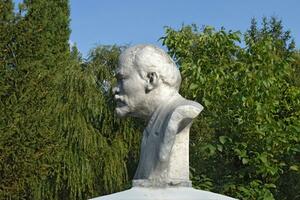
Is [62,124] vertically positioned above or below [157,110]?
above

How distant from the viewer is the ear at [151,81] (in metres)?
3.55

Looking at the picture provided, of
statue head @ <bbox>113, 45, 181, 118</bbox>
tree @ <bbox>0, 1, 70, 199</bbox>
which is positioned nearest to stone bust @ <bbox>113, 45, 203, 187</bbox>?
statue head @ <bbox>113, 45, 181, 118</bbox>

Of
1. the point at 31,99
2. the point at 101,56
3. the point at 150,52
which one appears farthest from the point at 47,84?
the point at 150,52

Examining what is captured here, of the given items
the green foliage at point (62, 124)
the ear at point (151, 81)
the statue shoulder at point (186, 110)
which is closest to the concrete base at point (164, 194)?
the statue shoulder at point (186, 110)

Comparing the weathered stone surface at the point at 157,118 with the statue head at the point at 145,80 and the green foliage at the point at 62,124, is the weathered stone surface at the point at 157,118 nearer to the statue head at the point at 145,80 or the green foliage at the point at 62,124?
the statue head at the point at 145,80

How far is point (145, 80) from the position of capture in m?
3.56

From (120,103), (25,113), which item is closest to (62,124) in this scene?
(25,113)

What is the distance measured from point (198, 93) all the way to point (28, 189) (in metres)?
6.99

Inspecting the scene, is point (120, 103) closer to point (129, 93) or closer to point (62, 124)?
point (129, 93)

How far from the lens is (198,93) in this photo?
7617 mm

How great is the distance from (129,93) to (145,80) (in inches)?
4.6

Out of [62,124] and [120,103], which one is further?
[62,124]

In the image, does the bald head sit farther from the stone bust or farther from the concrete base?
the concrete base

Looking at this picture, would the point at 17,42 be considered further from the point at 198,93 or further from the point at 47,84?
the point at 198,93
